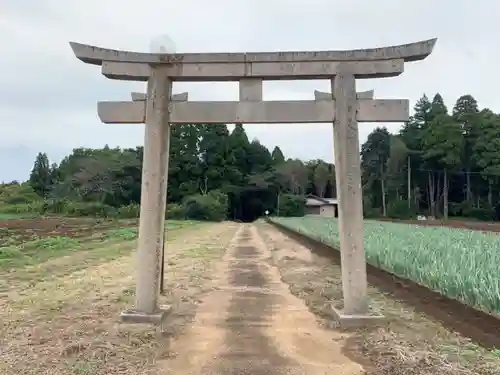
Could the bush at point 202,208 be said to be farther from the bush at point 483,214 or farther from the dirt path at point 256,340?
the dirt path at point 256,340

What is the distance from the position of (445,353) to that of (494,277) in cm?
185

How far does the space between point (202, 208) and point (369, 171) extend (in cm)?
2046

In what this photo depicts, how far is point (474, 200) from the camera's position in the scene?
54125 millimetres

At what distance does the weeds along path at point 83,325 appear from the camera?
463 centimetres

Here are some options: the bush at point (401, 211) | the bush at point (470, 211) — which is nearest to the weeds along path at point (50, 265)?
the bush at point (401, 211)

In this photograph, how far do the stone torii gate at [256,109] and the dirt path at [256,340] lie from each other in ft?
2.19

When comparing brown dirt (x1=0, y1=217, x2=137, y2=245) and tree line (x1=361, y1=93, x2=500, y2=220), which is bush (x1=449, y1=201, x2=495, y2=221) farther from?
brown dirt (x1=0, y1=217, x2=137, y2=245)

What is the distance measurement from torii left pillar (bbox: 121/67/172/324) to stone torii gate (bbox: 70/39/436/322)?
1 cm

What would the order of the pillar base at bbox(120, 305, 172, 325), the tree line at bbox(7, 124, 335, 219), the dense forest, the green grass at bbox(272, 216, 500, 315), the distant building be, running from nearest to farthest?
the green grass at bbox(272, 216, 500, 315)
the pillar base at bbox(120, 305, 172, 325)
the dense forest
the tree line at bbox(7, 124, 335, 219)
the distant building

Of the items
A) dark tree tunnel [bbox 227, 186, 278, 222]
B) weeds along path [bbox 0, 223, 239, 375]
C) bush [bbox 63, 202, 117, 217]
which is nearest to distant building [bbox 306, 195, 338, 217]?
dark tree tunnel [bbox 227, 186, 278, 222]

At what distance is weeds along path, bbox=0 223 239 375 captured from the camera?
4.63 meters

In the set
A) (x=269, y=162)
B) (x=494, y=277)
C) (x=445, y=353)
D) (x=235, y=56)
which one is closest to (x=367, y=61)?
(x=235, y=56)

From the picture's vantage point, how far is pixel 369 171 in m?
61.1

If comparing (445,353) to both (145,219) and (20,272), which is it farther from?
(20,272)
